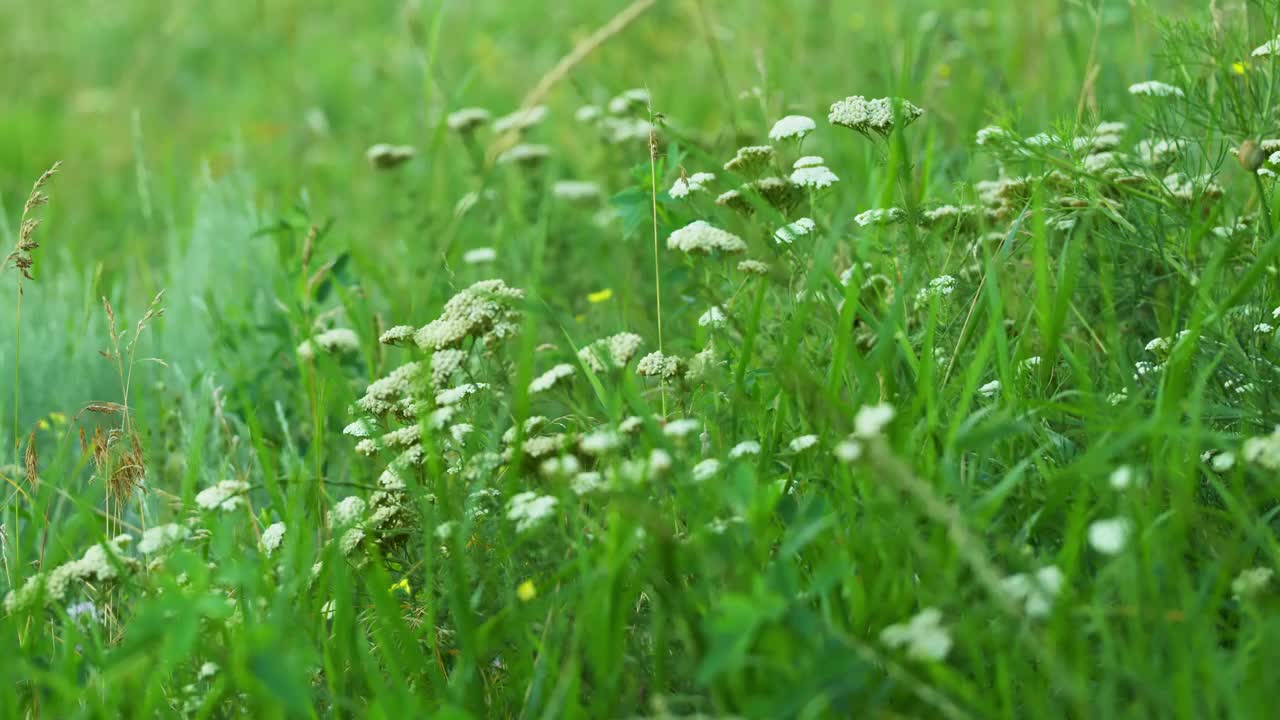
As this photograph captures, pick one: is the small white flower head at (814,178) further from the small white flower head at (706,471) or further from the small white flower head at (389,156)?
the small white flower head at (389,156)

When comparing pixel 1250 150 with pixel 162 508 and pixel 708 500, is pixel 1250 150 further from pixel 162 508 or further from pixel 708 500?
pixel 162 508

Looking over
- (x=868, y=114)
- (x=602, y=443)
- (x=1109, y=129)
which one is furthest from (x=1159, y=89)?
(x=602, y=443)

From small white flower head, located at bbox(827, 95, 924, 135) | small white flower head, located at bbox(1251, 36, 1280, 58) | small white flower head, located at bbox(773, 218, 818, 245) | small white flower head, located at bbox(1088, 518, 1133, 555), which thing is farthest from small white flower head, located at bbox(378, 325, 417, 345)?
small white flower head, located at bbox(1251, 36, 1280, 58)

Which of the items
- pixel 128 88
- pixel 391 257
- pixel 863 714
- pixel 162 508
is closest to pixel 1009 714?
pixel 863 714

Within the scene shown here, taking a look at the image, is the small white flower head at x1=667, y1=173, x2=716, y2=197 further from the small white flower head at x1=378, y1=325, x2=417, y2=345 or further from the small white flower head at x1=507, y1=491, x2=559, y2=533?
the small white flower head at x1=507, y1=491, x2=559, y2=533

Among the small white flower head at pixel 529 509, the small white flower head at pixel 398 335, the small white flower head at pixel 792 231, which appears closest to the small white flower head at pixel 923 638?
the small white flower head at pixel 529 509

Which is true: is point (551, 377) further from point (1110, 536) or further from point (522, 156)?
point (522, 156)

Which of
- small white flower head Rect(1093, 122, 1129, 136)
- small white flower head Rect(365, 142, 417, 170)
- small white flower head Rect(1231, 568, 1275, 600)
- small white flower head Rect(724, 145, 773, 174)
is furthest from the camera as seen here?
small white flower head Rect(365, 142, 417, 170)
